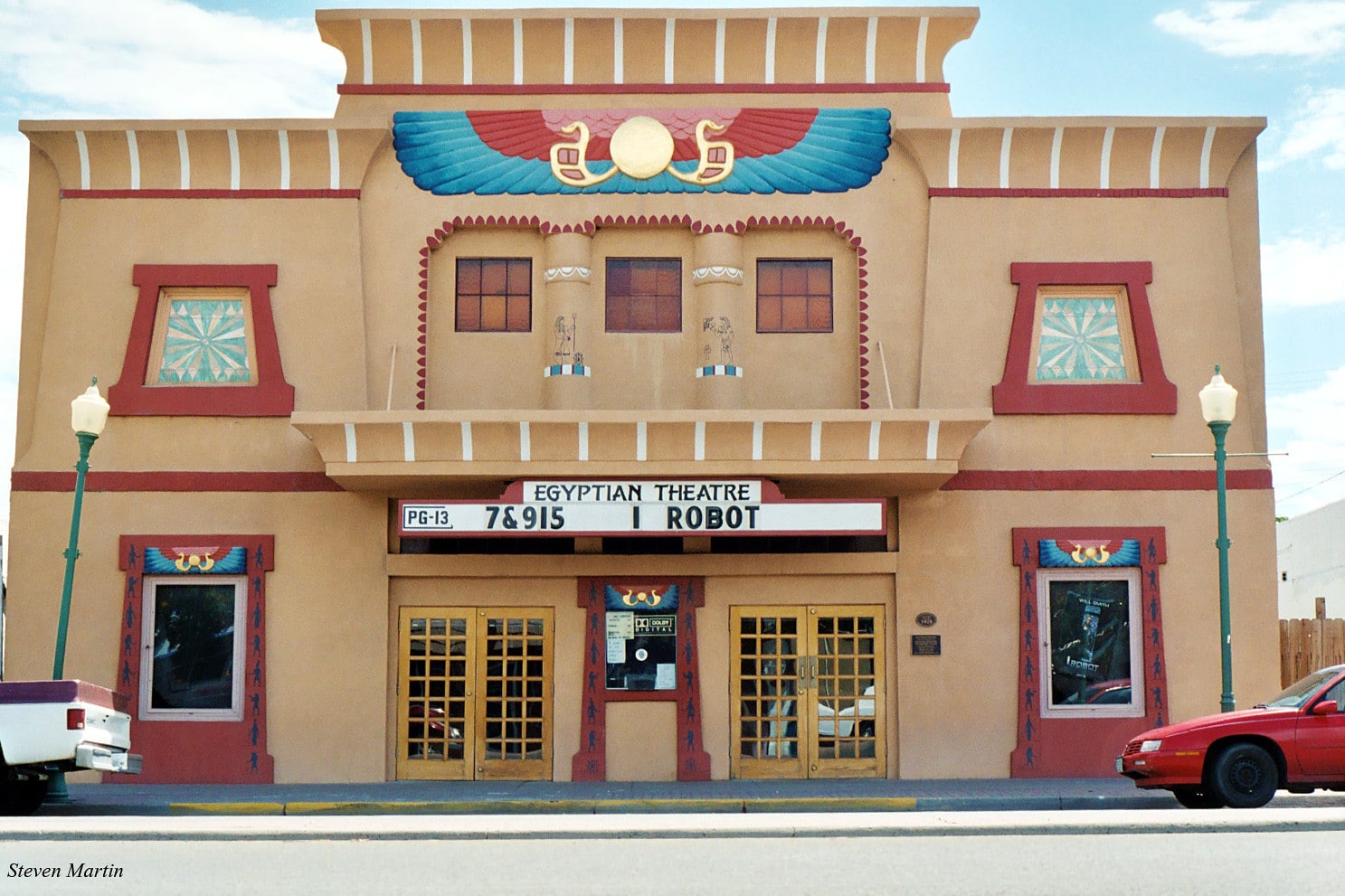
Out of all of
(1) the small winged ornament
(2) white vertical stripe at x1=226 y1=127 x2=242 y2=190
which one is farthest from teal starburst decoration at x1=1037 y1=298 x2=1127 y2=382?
(2) white vertical stripe at x1=226 y1=127 x2=242 y2=190

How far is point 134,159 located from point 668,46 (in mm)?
6999

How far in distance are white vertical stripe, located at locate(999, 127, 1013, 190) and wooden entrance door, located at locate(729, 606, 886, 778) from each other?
563 cm

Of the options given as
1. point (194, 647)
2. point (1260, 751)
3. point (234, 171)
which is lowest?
point (1260, 751)

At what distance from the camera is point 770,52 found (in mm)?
20250

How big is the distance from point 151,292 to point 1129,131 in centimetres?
1252

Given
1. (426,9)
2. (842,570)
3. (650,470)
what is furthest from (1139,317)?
(426,9)

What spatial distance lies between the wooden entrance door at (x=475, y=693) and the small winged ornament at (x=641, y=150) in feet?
18.0

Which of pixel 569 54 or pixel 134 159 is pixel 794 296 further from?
pixel 134 159

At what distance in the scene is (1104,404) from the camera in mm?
19422

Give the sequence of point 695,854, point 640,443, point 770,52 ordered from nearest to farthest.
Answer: point 695,854
point 640,443
point 770,52

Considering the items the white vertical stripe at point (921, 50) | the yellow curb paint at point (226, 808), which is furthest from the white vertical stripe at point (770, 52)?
the yellow curb paint at point (226, 808)

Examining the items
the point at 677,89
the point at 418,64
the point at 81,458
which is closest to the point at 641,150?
the point at 677,89

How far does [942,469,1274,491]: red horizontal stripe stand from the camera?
63.6ft

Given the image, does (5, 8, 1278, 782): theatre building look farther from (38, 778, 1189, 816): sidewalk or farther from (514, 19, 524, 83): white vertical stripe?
(38, 778, 1189, 816): sidewalk
